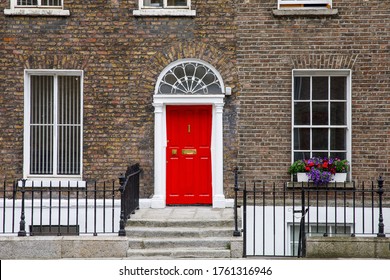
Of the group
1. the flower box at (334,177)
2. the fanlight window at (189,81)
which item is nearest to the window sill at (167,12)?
the fanlight window at (189,81)

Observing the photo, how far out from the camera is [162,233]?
10.7 meters

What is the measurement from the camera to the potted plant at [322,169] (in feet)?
41.0

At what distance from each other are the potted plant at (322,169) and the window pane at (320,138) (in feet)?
1.20

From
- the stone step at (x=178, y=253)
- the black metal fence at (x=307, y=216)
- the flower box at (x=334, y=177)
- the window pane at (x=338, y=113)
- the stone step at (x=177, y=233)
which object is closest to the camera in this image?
the stone step at (x=178, y=253)

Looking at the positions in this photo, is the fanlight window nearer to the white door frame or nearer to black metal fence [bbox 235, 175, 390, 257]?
the white door frame

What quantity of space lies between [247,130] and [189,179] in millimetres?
1720

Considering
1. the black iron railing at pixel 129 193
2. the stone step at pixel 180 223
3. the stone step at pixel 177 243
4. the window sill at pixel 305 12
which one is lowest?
the stone step at pixel 177 243

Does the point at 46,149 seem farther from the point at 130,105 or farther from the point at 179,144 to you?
the point at 179,144

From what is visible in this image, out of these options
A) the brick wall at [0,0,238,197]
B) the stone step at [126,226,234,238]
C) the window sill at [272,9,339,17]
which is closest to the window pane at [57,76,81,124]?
the brick wall at [0,0,238,197]

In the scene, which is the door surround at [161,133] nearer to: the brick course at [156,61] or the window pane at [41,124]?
the brick course at [156,61]

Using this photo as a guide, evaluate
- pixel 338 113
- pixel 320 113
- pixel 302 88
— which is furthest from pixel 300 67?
pixel 338 113

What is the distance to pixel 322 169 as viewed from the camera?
12570 millimetres

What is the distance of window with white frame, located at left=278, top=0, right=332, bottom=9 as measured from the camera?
12859 mm

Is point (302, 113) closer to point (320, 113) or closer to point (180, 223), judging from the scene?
point (320, 113)
